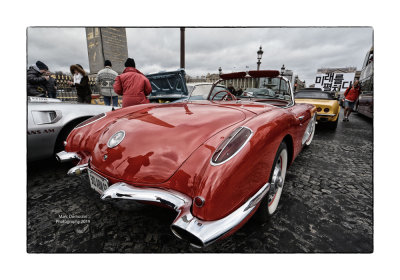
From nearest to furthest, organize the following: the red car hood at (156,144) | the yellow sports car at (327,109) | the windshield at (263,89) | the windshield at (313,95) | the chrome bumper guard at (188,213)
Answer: the chrome bumper guard at (188,213) < the red car hood at (156,144) < the windshield at (263,89) < the yellow sports car at (327,109) < the windshield at (313,95)

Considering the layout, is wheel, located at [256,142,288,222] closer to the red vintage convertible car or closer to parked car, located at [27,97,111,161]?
the red vintage convertible car

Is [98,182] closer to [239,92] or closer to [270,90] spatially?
[239,92]

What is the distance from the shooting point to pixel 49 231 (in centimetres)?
136

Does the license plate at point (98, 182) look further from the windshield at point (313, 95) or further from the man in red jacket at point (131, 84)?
the windshield at point (313, 95)

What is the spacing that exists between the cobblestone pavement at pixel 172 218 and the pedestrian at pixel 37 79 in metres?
1.03

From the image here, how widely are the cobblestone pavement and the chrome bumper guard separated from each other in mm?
457

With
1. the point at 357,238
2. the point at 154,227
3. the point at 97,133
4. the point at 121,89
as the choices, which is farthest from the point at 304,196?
the point at 121,89

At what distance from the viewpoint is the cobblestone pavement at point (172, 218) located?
127 cm

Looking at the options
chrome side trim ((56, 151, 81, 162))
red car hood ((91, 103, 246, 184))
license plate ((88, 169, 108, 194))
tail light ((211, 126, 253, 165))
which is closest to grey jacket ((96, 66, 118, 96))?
chrome side trim ((56, 151, 81, 162))

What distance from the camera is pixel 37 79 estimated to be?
179cm

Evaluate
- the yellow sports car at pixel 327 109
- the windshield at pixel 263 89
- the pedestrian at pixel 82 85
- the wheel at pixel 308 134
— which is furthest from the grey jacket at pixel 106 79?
the yellow sports car at pixel 327 109

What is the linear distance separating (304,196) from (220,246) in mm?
1159

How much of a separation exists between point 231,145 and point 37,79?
2059 mm

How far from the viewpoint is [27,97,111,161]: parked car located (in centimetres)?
192
